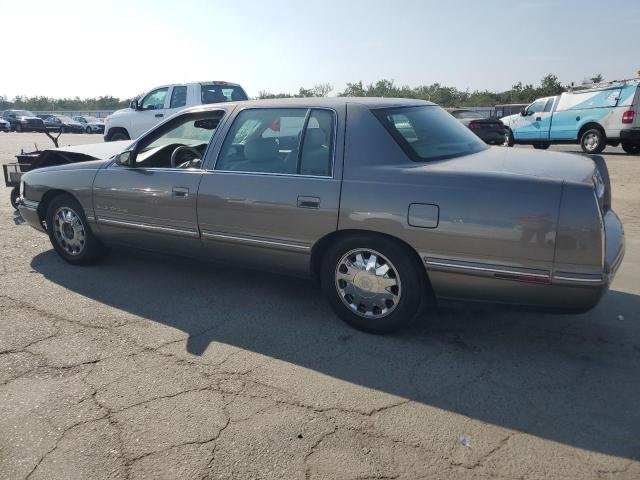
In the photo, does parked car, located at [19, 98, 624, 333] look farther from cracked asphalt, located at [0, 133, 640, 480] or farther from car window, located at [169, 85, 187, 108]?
car window, located at [169, 85, 187, 108]

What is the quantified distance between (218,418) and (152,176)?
2.42 metres

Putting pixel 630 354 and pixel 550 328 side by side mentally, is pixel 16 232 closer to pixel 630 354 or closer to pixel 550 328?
pixel 550 328

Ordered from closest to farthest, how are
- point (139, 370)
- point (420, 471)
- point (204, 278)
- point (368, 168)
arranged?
point (420, 471)
point (139, 370)
point (368, 168)
point (204, 278)

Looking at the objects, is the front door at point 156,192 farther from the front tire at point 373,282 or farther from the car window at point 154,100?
the car window at point 154,100

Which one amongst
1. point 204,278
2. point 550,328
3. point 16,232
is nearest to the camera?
point 550,328

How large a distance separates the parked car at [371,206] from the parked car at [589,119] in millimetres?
12237

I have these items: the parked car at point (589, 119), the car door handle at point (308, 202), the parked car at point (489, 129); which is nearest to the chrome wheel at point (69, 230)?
the car door handle at point (308, 202)

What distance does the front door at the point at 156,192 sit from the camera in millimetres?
4230

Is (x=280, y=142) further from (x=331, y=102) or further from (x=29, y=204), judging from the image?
(x=29, y=204)

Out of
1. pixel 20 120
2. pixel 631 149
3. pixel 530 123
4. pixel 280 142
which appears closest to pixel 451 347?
pixel 280 142

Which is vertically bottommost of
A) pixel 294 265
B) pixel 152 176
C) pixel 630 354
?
pixel 630 354

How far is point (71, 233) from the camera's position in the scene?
5.09m

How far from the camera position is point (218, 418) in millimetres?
2701

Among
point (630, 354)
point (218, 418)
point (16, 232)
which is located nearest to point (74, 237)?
point (16, 232)
